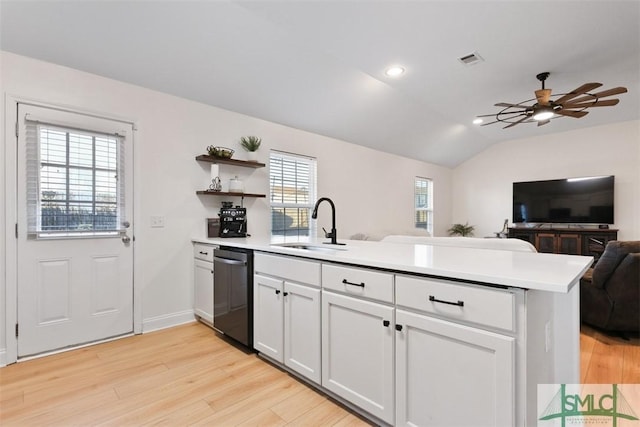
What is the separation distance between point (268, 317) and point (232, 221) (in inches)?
59.4

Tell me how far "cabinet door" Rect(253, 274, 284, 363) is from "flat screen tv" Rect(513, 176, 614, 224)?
608 cm

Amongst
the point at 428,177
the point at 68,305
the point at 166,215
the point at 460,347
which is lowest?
the point at 68,305

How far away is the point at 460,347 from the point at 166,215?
2.92 metres

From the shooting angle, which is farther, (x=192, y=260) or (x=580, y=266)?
(x=192, y=260)

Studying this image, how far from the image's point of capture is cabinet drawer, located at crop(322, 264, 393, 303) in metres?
1.52

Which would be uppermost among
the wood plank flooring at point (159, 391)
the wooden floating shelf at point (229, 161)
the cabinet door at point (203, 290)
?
the wooden floating shelf at point (229, 161)

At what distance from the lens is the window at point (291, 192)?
419cm

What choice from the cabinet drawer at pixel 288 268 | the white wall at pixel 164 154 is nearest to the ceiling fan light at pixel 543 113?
the white wall at pixel 164 154

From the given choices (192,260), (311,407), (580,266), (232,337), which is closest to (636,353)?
(580,266)

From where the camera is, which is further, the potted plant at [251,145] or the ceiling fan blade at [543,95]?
the potted plant at [251,145]

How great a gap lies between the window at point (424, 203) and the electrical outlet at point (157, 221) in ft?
→ 16.4

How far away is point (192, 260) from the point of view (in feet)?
11.0

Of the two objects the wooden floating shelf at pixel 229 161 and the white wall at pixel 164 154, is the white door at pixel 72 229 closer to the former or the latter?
the white wall at pixel 164 154

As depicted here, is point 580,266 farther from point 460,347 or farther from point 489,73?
point 489,73
